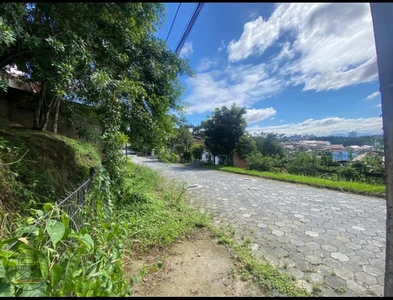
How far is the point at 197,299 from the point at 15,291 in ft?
Answer: 4.36

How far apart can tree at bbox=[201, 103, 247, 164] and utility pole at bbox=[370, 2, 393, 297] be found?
13.4 meters

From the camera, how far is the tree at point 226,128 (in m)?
14.4

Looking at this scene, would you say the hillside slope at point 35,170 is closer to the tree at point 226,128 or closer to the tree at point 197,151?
the tree at point 226,128

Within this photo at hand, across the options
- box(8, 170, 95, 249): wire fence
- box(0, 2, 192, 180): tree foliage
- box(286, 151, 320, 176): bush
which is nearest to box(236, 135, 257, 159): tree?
box(286, 151, 320, 176): bush

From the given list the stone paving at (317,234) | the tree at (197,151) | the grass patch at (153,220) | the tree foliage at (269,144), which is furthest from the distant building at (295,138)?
the grass patch at (153,220)

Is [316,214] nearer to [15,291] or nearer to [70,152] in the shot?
[15,291]

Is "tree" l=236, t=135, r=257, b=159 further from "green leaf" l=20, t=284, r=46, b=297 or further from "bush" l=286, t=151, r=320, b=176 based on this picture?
"green leaf" l=20, t=284, r=46, b=297

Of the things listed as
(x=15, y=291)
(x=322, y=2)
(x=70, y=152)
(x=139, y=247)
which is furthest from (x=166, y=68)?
(x=15, y=291)

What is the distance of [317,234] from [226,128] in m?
12.2

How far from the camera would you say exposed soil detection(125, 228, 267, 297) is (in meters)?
1.65

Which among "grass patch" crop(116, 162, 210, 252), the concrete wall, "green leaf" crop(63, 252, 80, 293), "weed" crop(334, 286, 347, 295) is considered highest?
the concrete wall

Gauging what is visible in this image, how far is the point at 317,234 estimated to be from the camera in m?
2.76

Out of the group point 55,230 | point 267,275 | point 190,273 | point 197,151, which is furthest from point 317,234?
point 197,151

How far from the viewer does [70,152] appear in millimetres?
3602
